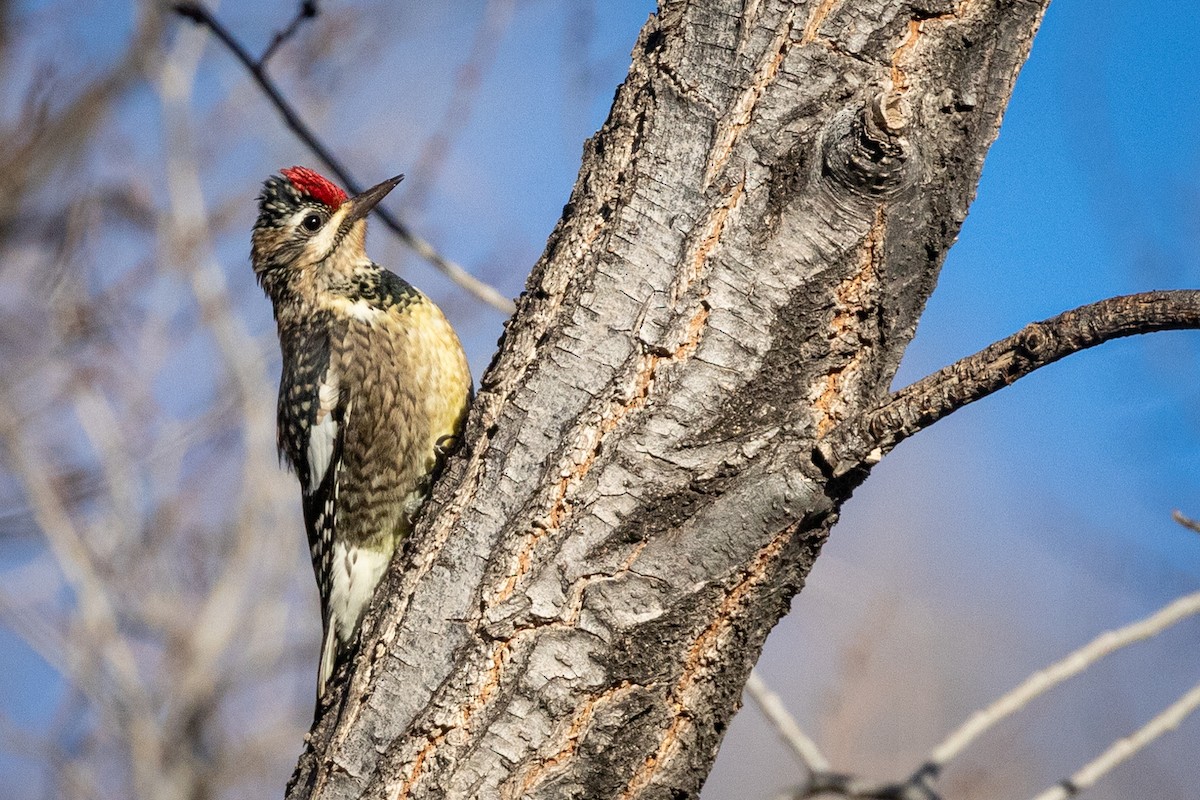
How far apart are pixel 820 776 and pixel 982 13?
1.66 m

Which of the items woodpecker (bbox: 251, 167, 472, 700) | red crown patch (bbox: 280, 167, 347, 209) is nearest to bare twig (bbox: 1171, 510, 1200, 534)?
woodpecker (bbox: 251, 167, 472, 700)

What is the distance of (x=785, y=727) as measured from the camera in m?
2.69

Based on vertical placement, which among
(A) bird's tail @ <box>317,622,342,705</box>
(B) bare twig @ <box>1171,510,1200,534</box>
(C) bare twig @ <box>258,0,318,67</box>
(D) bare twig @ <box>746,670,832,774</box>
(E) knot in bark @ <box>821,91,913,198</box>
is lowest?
(D) bare twig @ <box>746,670,832,774</box>

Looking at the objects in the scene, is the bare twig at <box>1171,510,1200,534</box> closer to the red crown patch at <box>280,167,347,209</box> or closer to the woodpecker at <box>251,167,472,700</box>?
the woodpecker at <box>251,167,472,700</box>

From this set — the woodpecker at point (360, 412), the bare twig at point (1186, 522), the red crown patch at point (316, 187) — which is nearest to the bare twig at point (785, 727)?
the bare twig at point (1186, 522)

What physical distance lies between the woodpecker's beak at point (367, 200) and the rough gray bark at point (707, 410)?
2.00 metres

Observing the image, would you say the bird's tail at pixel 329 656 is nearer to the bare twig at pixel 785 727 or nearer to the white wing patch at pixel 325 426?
the white wing patch at pixel 325 426

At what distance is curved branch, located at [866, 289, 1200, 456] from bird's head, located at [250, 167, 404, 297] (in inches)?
108

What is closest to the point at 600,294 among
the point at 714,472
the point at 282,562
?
the point at 714,472

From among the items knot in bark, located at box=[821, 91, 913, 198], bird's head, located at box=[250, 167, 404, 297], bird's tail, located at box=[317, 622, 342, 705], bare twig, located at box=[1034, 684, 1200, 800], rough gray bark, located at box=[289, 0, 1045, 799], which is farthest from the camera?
bird's head, located at box=[250, 167, 404, 297]

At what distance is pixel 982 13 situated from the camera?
195cm

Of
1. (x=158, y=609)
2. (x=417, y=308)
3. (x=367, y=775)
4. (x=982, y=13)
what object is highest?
(x=158, y=609)

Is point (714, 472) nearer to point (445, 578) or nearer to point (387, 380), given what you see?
point (445, 578)

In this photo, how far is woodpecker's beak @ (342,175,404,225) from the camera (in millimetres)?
3959
